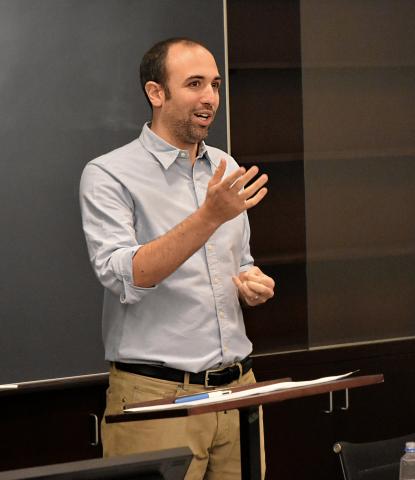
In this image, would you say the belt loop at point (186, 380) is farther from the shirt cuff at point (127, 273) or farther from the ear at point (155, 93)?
the ear at point (155, 93)

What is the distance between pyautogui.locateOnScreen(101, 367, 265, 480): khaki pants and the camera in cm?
253

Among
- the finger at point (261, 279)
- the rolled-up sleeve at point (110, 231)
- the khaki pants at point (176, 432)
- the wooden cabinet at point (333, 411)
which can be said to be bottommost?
the wooden cabinet at point (333, 411)

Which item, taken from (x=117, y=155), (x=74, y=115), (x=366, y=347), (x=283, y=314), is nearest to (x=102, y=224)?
(x=117, y=155)

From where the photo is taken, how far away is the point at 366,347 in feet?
12.7

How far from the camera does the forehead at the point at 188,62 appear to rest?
265cm

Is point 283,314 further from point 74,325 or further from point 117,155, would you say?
point 117,155

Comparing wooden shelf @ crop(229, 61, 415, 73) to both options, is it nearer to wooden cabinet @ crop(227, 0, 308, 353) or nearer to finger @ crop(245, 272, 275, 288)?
wooden cabinet @ crop(227, 0, 308, 353)

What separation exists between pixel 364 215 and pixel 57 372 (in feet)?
4.81

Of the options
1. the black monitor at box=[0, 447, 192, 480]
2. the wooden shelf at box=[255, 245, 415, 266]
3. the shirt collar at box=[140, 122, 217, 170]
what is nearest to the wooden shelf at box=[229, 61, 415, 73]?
the wooden shelf at box=[255, 245, 415, 266]

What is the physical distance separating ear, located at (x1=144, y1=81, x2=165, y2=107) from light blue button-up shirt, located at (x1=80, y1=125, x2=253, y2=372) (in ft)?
0.31

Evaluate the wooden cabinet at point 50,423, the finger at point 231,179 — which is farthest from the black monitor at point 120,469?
the wooden cabinet at point 50,423

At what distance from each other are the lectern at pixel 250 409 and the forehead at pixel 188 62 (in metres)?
1.01

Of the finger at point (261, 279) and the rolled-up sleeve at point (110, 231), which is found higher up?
the rolled-up sleeve at point (110, 231)

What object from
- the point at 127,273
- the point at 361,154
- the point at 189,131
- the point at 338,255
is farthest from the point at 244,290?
the point at 361,154
